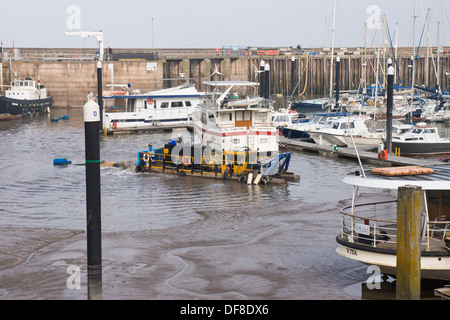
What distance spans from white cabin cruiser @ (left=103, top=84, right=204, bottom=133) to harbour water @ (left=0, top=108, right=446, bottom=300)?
1589 cm

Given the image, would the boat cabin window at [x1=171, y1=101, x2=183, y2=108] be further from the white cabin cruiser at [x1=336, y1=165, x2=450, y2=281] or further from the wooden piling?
the wooden piling

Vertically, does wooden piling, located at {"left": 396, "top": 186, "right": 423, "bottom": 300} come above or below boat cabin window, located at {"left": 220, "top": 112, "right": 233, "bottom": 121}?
below

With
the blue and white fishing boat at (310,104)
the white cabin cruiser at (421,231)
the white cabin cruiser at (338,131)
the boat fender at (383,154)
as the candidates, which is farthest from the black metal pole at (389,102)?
the blue and white fishing boat at (310,104)

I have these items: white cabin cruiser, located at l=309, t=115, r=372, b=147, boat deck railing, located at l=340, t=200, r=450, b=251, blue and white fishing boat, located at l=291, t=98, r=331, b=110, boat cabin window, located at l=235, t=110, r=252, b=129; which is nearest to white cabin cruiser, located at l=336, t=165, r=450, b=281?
boat deck railing, located at l=340, t=200, r=450, b=251

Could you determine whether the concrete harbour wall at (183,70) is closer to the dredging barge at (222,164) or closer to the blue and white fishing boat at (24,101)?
the blue and white fishing boat at (24,101)

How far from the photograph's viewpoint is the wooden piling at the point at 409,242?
13.2 m

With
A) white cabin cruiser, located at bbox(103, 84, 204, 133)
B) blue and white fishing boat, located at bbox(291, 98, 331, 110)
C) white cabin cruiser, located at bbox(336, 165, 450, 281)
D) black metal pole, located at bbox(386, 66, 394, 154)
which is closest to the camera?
white cabin cruiser, located at bbox(336, 165, 450, 281)

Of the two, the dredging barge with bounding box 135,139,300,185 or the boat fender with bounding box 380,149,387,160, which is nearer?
the dredging barge with bounding box 135,139,300,185

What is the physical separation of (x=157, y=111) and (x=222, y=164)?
2251 cm

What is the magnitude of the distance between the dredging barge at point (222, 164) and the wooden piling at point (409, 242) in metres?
16.4

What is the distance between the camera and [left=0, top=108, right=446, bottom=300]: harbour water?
53.8ft

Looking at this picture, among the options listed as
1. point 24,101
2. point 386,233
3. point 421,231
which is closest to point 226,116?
point 386,233

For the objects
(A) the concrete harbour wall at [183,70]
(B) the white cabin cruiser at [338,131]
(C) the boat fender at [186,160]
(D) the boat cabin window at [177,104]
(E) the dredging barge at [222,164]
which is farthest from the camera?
(A) the concrete harbour wall at [183,70]
